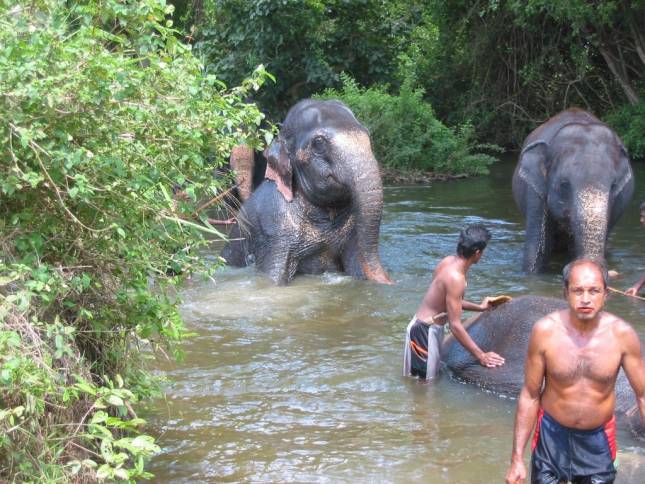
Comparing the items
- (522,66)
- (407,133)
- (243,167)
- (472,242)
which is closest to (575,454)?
(472,242)

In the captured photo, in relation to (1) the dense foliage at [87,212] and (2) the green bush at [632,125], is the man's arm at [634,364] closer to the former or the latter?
(1) the dense foliage at [87,212]

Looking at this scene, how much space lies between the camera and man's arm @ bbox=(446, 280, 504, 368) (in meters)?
6.68

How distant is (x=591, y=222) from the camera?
368 inches

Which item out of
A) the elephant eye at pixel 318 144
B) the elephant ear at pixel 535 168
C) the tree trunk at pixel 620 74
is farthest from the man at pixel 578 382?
the tree trunk at pixel 620 74

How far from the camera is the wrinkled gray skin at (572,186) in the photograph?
9.38 metres

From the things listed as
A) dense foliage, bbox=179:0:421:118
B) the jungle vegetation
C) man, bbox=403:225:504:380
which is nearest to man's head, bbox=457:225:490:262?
man, bbox=403:225:504:380

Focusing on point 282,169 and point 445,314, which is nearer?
point 445,314

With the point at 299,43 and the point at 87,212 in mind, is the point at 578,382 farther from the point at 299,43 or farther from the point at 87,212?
the point at 299,43

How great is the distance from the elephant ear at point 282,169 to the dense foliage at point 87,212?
5.19 meters

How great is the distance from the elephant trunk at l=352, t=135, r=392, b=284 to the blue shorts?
551cm

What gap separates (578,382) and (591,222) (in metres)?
5.18

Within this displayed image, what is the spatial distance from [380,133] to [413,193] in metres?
1.89

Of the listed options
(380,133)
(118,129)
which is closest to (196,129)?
(118,129)

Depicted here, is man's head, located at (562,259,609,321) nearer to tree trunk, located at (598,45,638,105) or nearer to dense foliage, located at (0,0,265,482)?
dense foliage, located at (0,0,265,482)
